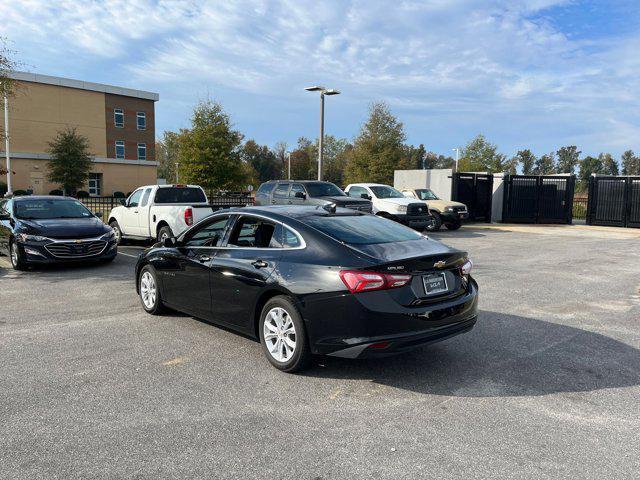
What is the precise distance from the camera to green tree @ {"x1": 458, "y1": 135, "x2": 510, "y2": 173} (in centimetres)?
6021

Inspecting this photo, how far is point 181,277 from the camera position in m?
6.14

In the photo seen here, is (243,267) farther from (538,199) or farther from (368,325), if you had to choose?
(538,199)

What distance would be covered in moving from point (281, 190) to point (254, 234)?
469 inches

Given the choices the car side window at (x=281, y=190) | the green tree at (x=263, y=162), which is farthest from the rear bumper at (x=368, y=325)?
the green tree at (x=263, y=162)

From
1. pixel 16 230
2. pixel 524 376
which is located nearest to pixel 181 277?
pixel 524 376

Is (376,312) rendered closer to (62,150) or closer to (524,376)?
(524,376)

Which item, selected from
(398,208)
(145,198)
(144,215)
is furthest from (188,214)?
(398,208)

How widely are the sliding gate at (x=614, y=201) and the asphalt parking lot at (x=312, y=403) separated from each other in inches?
794

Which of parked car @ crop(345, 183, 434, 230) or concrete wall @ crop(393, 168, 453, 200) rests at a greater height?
concrete wall @ crop(393, 168, 453, 200)

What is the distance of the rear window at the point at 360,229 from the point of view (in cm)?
486

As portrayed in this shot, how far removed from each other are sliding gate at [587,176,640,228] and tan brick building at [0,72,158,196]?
42874 mm

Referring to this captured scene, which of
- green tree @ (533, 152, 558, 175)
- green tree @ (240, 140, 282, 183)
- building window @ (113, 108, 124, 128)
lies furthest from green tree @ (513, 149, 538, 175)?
building window @ (113, 108, 124, 128)

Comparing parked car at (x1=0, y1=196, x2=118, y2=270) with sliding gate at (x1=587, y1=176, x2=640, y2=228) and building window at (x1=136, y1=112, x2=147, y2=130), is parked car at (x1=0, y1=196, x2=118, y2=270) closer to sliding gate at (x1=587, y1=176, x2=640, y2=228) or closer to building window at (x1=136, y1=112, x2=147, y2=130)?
sliding gate at (x1=587, y1=176, x2=640, y2=228)

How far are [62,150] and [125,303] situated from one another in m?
36.7
